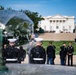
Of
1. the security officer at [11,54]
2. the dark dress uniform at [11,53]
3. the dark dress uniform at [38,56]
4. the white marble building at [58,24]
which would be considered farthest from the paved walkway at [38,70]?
the white marble building at [58,24]

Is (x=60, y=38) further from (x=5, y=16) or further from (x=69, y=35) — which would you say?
(x=5, y=16)

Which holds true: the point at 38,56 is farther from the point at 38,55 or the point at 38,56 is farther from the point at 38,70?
the point at 38,70

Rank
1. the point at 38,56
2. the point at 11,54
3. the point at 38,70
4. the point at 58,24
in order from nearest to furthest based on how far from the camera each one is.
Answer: the point at 38,70 < the point at 11,54 < the point at 38,56 < the point at 58,24

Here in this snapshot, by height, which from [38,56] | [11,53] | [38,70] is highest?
[11,53]

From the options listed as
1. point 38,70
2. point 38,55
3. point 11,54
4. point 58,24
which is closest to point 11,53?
point 11,54

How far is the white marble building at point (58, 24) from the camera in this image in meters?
130

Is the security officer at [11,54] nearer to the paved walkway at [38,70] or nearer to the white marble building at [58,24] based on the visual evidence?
the paved walkway at [38,70]

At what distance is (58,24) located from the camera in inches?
5089

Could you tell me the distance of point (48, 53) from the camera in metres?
17.0

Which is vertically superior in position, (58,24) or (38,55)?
(58,24)

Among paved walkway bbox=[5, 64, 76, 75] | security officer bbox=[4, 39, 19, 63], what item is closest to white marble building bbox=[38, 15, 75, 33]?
security officer bbox=[4, 39, 19, 63]

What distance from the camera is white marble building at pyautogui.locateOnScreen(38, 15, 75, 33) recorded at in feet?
426

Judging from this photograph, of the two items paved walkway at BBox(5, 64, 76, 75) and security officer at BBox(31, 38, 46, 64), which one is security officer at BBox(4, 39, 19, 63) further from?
paved walkway at BBox(5, 64, 76, 75)

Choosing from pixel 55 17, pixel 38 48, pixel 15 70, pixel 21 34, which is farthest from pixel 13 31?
pixel 55 17
